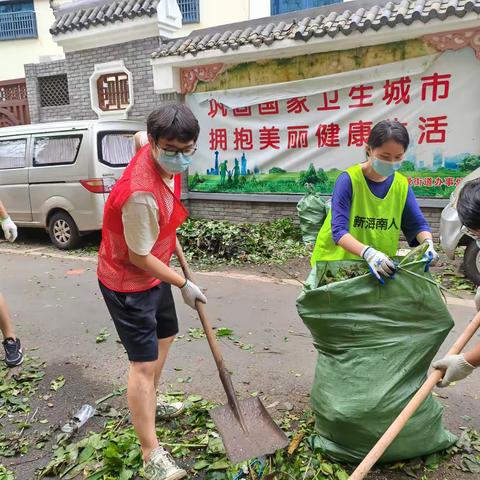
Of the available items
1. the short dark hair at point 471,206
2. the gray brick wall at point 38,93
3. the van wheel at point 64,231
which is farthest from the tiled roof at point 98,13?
the short dark hair at point 471,206

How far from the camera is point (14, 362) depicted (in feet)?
11.0

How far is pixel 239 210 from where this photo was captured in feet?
24.4

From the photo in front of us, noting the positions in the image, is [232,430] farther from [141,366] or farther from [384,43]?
[384,43]

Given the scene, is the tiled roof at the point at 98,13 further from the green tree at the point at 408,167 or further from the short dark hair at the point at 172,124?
the short dark hair at the point at 172,124

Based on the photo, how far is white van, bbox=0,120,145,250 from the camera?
652 cm

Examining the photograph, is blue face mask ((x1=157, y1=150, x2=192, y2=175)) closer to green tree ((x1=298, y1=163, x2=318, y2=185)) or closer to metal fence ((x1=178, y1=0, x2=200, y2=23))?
green tree ((x1=298, y1=163, x2=318, y2=185))

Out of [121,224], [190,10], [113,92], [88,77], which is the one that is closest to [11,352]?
[121,224]

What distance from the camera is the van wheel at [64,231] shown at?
6.90m

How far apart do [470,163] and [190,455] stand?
495 cm

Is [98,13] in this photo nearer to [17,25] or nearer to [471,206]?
[471,206]

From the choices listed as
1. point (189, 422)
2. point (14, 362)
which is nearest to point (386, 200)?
point (189, 422)

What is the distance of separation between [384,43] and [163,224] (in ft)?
16.7

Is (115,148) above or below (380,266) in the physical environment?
above

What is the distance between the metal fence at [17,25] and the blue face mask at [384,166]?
16.3 m
